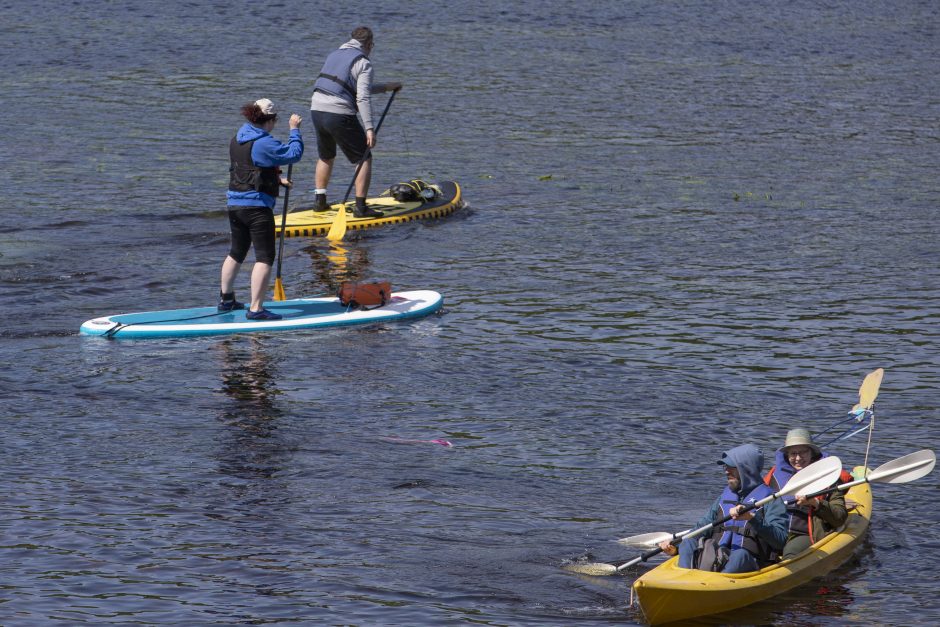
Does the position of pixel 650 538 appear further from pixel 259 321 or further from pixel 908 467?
pixel 259 321

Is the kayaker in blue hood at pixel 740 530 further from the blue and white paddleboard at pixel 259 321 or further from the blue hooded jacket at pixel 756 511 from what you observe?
the blue and white paddleboard at pixel 259 321

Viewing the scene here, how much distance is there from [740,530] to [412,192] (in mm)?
11527

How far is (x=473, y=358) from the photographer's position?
1295cm

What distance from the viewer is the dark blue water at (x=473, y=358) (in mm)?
8453

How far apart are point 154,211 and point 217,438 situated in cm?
965

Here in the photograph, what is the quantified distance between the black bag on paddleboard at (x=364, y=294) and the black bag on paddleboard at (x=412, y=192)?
17.6 ft

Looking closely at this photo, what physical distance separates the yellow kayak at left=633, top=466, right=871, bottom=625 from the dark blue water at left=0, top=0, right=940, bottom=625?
0.46 feet

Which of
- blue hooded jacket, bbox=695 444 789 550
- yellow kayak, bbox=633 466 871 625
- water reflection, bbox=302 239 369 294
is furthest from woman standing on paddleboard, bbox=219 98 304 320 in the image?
yellow kayak, bbox=633 466 871 625

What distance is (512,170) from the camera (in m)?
23.1

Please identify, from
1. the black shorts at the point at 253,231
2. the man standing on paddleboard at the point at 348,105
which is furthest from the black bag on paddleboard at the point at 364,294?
the man standing on paddleboard at the point at 348,105

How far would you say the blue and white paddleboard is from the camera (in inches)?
518

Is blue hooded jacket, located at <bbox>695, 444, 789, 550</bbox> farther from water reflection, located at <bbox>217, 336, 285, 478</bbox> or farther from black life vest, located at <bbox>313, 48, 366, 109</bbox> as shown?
black life vest, located at <bbox>313, 48, 366, 109</bbox>

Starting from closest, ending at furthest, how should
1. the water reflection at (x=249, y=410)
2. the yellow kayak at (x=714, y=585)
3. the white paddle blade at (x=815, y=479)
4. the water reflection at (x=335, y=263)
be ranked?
the yellow kayak at (x=714, y=585) → the white paddle blade at (x=815, y=479) → the water reflection at (x=249, y=410) → the water reflection at (x=335, y=263)

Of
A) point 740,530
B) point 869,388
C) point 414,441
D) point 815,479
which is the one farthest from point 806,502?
point 414,441
